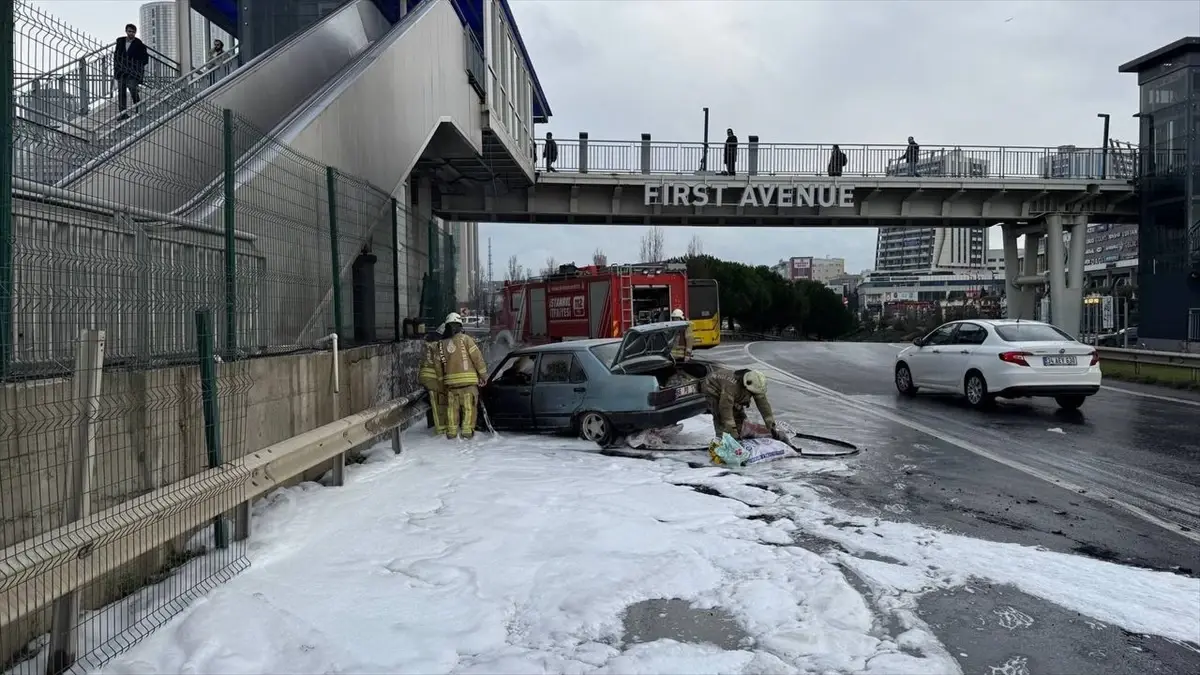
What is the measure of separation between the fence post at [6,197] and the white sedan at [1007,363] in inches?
500

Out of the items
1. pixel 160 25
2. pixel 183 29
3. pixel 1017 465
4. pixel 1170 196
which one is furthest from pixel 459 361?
pixel 1170 196

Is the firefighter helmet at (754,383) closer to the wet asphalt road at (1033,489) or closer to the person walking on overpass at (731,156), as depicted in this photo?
the wet asphalt road at (1033,489)

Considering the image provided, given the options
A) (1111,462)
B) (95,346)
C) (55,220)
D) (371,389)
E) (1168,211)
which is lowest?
(1111,462)

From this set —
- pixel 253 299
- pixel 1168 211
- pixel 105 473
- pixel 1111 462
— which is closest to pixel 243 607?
pixel 105 473

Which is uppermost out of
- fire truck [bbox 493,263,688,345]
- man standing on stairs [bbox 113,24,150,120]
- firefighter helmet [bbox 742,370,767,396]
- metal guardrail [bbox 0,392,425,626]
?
man standing on stairs [bbox 113,24,150,120]

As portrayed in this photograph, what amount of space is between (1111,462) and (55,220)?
9678 millimetres

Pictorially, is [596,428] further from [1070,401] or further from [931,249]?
[931,249]

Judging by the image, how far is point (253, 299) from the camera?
6.33 meters

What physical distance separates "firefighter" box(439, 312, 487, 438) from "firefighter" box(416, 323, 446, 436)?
8 cm

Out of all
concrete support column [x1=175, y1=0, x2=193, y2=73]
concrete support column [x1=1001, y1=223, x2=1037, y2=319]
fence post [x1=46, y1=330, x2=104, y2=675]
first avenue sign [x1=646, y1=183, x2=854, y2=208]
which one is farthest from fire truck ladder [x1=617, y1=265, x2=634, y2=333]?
concrete support column [x1=1001, y1=223, x2=1037, y2=319]

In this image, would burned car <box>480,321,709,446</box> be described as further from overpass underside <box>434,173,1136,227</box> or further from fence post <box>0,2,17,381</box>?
overpass underside <box>434,173,1136,227</box>

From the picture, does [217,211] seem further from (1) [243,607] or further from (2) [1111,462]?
(2) [1111,462]

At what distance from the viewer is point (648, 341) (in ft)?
33.3

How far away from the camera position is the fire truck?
2298 centimetres
